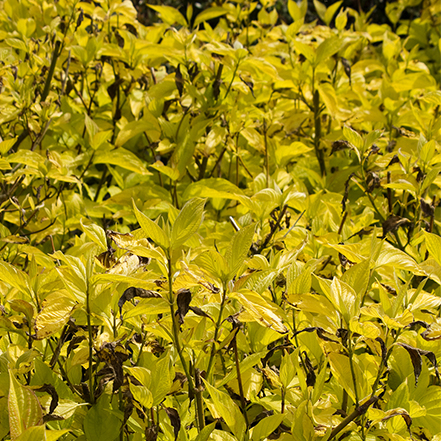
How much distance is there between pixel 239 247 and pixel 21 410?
1.41 ft

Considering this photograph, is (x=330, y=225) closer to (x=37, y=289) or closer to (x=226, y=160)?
(x=226, y=160)

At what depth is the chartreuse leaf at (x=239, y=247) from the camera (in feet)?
2.71

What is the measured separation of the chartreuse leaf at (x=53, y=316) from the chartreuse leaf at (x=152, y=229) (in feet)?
0.92

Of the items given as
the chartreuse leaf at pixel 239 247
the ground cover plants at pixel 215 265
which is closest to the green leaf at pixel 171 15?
the ground cover plants at pixel 215 265

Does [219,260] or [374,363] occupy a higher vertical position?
[219,260]

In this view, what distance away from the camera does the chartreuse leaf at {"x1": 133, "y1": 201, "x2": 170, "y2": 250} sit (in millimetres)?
755

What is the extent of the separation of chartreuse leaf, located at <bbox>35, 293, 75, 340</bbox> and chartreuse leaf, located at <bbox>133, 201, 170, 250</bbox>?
0.92ft

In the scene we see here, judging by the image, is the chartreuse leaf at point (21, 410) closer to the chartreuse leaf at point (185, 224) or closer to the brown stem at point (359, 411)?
the chartreuse leaf at point (185, 224)

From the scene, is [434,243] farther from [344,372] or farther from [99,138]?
[99,138]

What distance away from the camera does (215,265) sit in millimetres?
836

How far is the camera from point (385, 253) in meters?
1.05

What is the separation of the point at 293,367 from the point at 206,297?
0.88ft

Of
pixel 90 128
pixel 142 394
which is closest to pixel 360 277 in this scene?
pixel 142 394

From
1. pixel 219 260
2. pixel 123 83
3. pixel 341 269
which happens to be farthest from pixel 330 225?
Answer: pixel 123 83
